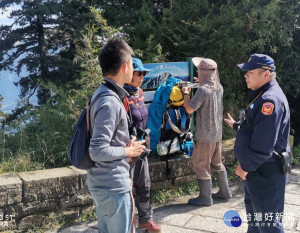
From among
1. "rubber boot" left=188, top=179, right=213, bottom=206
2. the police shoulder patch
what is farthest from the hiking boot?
the police shoulder patch

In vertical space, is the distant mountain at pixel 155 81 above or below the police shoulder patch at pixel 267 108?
above

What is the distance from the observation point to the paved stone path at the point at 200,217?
151 inches

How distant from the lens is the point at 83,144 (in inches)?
91.4

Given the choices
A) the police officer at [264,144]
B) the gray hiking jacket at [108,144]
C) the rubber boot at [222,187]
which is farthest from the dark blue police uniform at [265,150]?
the rubber boot at [222,187]

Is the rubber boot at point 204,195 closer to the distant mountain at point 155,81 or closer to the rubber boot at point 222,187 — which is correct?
the rubber boot at point 222,187

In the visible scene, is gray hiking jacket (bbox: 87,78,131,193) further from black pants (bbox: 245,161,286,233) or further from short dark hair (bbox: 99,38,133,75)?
black pants (bbox: 245,161,286,233)

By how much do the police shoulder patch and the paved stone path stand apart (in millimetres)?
1687

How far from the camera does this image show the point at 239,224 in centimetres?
396

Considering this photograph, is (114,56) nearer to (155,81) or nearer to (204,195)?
(155,81)

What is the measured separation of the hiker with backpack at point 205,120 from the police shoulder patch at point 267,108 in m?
1.55

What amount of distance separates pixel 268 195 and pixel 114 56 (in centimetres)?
163

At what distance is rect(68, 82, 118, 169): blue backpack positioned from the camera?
2.30m

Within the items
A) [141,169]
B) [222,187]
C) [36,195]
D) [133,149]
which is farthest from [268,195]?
[36,195]

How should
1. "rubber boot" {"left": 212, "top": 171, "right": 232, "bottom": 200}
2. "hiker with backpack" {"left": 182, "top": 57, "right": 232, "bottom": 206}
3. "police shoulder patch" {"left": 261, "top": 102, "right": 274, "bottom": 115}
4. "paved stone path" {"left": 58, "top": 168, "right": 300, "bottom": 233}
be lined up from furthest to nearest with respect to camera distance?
"rubber boot" {"left": 212, "top": 171, "right": 232, "bottom": 200}, "hiker with backpack" {"left": 182, "top": 57, "right": 232, "bottom": 206}, "paved stone path" {"left": 58, "top": 168, "right": 300, "bottom": 233}, "police shoulder patch" {"left": 261, "top": 102, "right": 274, "bottom": 115}
